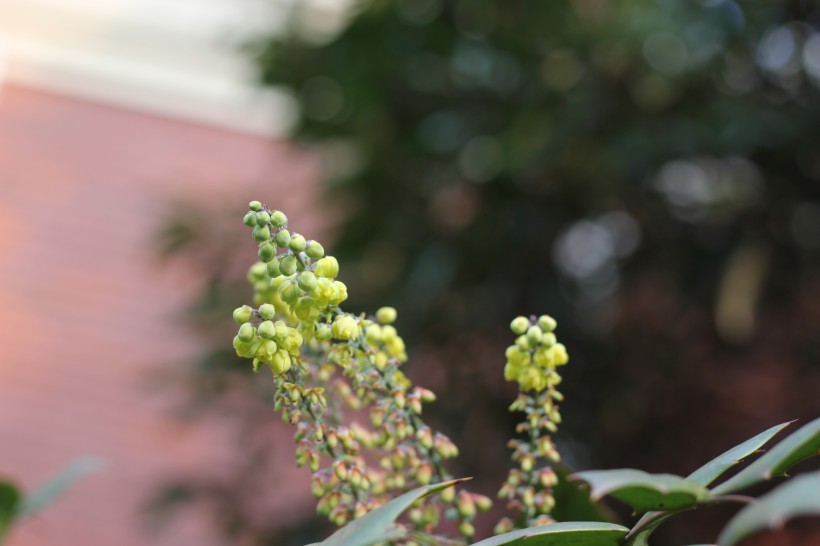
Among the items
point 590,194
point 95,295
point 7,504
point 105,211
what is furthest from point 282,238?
point 105,211

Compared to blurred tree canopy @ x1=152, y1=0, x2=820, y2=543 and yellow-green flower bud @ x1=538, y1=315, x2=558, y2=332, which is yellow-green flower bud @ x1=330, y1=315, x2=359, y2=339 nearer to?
yellow-green flower bud @ x1=538, y1=315, x2=558, y2=332

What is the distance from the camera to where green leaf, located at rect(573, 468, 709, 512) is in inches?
9.6

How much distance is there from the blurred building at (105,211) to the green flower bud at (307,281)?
2393 mm

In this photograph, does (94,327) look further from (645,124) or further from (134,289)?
(645,124)

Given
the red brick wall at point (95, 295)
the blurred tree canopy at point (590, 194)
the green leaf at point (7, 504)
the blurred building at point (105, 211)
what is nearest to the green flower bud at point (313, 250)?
the green leaf at point (7, 504)

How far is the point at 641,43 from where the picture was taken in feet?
4.90

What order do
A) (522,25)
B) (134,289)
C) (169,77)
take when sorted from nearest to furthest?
(522,25) → (134,289) → (169,77)

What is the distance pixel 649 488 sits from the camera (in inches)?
10.2

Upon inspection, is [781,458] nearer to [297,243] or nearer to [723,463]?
[723,463]

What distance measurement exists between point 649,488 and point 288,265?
14 centimetres

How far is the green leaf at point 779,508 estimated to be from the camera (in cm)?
19

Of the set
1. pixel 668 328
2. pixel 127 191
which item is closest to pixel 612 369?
pixel 668 328

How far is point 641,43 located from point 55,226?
101 inches

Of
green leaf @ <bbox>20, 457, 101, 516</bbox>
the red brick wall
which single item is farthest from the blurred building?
green leaf @ <bbox>20, 457, 101, 516</bbox>
